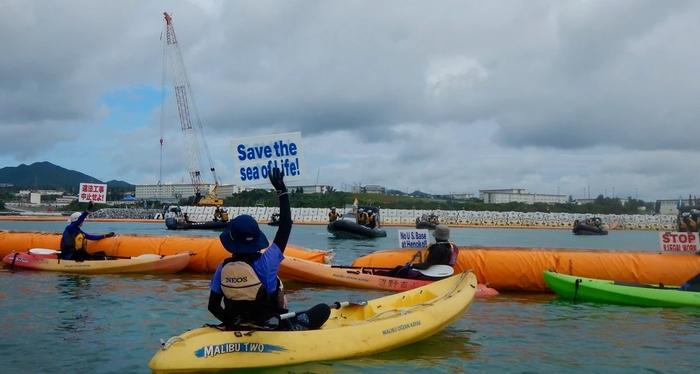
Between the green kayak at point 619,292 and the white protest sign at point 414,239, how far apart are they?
2.59 m

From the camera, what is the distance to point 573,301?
36.3 ft

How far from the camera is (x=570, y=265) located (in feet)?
40.0

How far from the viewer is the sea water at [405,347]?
6.83 metres

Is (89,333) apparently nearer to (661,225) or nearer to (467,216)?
(467,216)

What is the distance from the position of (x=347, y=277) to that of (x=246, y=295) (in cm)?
640

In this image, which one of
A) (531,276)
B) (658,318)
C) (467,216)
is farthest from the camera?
(467,216)

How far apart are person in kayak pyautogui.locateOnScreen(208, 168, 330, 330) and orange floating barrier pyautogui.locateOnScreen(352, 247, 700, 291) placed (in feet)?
23.0

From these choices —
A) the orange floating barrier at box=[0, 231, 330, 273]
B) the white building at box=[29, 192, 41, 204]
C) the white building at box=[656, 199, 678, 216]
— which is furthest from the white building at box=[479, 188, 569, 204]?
the orange floating barrier at box=[0, 231, 330, 273]

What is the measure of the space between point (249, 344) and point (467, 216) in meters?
77.0

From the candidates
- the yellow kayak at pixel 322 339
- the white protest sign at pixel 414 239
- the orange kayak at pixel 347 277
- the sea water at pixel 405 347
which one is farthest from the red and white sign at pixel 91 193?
the yellow kayak at pixel 322 339

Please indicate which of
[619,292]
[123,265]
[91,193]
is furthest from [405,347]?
[91,193]

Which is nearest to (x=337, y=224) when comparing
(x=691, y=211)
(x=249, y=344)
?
(x=691, y=211)

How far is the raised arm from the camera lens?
582cm

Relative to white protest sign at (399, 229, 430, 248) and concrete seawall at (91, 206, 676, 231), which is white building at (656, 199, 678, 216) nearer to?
concrete seawall at (91, 206, 676, 231)
